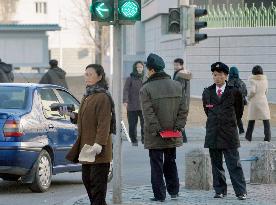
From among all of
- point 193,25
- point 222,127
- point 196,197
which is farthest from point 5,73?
point 222,127

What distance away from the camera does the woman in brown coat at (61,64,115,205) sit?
31.5ft

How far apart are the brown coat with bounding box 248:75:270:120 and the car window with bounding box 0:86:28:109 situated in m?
9.39

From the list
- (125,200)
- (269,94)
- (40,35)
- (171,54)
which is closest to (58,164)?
(125,200)

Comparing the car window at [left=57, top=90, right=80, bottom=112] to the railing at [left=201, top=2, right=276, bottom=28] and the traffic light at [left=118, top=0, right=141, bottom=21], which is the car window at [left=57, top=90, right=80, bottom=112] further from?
the railing at [left=201, top=2, right=276, bottom=28]

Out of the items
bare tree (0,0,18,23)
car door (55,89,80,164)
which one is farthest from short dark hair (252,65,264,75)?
bare tree (0,0,18,23)

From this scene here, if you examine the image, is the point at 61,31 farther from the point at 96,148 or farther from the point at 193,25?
the point at 96,148

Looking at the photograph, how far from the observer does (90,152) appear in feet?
31.1

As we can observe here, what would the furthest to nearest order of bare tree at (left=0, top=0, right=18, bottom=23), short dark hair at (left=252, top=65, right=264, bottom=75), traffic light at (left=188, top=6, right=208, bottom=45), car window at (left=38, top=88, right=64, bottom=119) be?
1. bare tree at (left=0, top=0, right=18, bottom=23)
2. short dark hair at (left=252, top=65, right=264, bottom=75)
3. traffic light at (left=188, top=6, right=208, bottom=45)
4. car window at (left=38, top=88, right=64, bottom=119)

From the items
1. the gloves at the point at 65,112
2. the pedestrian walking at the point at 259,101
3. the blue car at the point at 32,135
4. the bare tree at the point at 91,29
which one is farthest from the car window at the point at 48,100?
the bare tree at the point at 91,29

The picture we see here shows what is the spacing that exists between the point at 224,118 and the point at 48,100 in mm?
3127

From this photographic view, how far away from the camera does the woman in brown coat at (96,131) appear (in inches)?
378

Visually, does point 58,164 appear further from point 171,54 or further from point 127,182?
point 171,54

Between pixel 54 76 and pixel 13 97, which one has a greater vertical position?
pixel 54 76

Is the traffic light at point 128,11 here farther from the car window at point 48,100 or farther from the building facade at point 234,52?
the building facade at point 234,52
